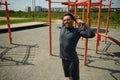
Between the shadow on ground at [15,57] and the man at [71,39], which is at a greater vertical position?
the man at [71,39]

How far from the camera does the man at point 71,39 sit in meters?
3.34

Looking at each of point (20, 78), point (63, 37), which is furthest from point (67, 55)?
point (20, 78)

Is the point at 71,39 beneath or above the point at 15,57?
above

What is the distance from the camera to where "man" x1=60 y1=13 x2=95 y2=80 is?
11.0ft

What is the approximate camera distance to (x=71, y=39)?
3.37 m

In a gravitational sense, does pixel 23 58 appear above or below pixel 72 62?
below

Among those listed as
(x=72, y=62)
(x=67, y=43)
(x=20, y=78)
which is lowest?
(x=20, y=78)

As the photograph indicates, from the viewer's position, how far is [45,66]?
20.3 ft

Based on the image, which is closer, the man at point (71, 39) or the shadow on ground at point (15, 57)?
the man at point (71, 39)

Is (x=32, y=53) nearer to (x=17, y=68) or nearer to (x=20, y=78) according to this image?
(x=17, y=68)

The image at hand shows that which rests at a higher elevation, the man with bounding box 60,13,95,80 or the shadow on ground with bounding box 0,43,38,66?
the man with bounding box 60,13,95,80

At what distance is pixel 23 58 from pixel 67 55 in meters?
4.08

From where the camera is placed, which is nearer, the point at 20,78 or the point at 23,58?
the point at 20,78

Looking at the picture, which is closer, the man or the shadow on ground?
the man
